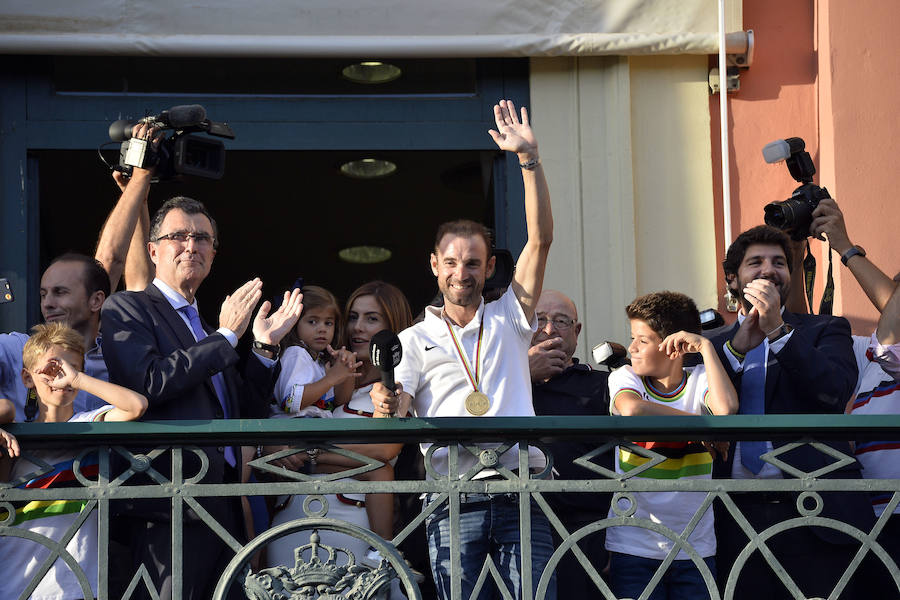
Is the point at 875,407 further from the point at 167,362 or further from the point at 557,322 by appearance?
the point at 167,362

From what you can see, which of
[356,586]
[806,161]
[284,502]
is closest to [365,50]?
[806,161]

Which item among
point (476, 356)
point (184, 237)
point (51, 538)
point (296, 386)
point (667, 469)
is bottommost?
point (51, 538)

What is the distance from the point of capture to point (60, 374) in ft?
15.8

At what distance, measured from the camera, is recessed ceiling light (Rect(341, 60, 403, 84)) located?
739cm

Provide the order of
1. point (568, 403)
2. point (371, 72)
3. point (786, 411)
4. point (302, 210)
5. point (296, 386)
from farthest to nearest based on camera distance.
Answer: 1. point (302, 210)
2. point (371, 72)
3. point (568, 403)
4. point (296, 386)
5. point (786, 411)

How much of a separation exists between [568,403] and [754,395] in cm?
75

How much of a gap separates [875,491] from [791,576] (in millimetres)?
447

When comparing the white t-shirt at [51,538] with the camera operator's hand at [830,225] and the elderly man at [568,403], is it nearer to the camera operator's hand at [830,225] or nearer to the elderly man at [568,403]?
the elderly man at [568,403]

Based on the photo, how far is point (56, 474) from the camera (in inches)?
187

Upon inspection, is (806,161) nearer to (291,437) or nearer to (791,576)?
(791,576)

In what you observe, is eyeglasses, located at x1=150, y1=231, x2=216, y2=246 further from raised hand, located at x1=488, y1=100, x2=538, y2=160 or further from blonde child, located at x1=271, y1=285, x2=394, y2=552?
raised hand, located at x1=488, y1=100, x2=538, y2=160

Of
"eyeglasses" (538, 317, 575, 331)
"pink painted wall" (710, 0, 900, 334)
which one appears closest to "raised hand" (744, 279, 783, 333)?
"eyeglasses" (538, 317, 575, 331)

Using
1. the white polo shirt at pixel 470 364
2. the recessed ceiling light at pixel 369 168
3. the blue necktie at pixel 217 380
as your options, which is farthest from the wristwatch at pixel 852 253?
the recessed ceiling light at pixel 369 168

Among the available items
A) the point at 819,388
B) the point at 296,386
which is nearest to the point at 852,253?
the point at 819,388
